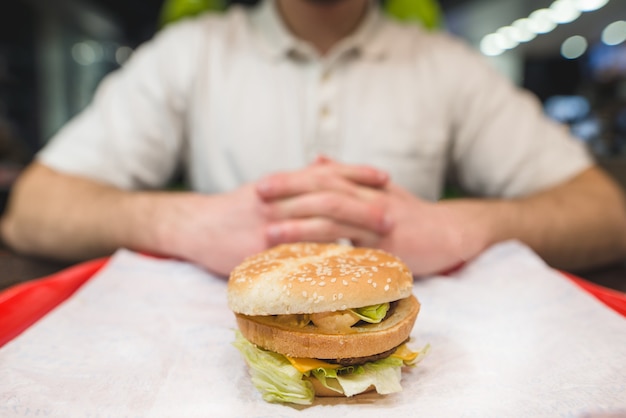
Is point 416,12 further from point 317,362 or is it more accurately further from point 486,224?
point 317,362

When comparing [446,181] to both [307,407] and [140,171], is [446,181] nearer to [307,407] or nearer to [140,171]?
[140,171]

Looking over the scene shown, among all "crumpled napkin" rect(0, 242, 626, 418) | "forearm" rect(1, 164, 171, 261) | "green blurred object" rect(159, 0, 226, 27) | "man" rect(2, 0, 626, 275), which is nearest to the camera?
"crumpled napkin" rect(0, 242, 626, 418)

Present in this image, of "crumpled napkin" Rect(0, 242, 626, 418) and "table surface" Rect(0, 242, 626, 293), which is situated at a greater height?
"crumpled napkin" Rect(0, 242, 626, 418)

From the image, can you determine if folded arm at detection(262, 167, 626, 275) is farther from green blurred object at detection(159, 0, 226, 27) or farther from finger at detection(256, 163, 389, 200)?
green blurred object at detection(159, 0, 226, 27)

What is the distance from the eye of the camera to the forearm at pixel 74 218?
131 cm

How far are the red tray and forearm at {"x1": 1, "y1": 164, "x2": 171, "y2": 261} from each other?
8.8 inches

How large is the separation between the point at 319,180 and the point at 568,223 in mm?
751

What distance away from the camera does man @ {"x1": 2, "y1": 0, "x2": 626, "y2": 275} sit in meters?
1.47

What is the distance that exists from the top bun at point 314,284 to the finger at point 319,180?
0.31 m

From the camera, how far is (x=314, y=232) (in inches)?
42.6

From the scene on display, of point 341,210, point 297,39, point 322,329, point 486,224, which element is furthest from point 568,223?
point 297,39

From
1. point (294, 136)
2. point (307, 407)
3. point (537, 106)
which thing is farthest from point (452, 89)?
point (307, 407)

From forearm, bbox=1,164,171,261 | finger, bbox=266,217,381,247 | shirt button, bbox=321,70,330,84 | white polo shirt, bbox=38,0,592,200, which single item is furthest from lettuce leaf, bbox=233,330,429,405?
shirt button, bbox=321,70,330,84

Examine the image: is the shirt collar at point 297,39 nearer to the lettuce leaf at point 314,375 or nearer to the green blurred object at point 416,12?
the green blurred object at point 416,12
